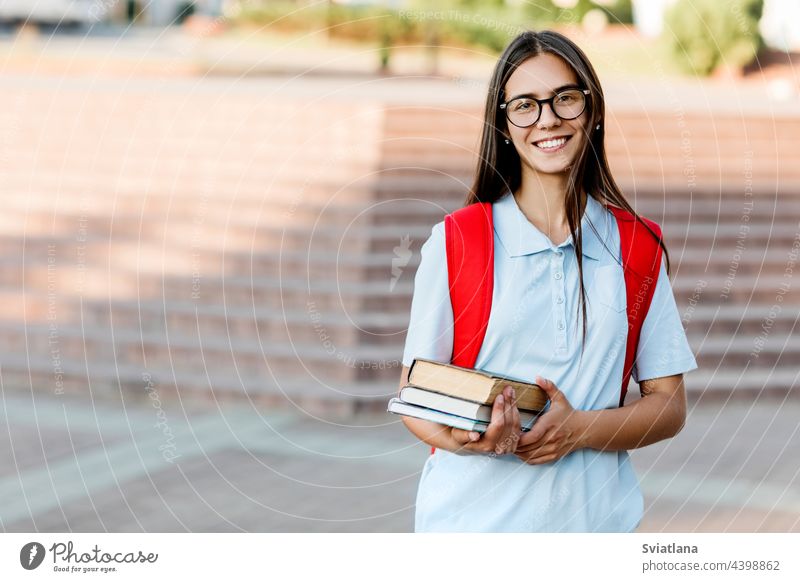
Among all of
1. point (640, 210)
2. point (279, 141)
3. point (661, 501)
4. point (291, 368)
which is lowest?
point (661, 501)

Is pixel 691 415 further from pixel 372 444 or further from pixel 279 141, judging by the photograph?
pixel 279 141

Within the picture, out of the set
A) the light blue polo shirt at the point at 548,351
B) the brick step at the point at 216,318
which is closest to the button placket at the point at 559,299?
the light blue polo shirt at the point at 548,351

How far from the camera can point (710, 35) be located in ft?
46.3

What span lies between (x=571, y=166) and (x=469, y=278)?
0.29m

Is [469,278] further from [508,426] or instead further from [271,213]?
[271,213]

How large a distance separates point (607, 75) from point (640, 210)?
938 centimetres

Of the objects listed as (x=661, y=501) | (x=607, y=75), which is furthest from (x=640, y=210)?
(x=607, y=75)

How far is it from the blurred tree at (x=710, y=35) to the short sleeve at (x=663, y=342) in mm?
12681

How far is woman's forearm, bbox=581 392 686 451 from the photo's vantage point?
1.94m

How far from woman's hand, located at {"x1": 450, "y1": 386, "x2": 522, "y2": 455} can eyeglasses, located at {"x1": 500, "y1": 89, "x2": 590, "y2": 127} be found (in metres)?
0.49

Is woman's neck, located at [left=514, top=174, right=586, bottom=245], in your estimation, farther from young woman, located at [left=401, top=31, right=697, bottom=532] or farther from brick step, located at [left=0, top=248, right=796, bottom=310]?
brick step, located at [left=0, top=248, right=796, bottom=310]

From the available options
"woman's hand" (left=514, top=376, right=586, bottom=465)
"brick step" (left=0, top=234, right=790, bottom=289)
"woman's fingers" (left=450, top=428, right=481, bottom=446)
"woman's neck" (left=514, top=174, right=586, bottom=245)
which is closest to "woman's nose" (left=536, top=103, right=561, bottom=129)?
"woman's neck" (left=514, top=174, right=586, bottom=245)

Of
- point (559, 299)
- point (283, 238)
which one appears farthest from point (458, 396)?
point (283, 238)
